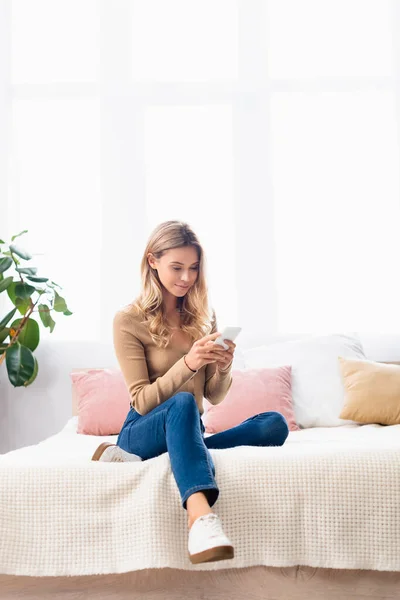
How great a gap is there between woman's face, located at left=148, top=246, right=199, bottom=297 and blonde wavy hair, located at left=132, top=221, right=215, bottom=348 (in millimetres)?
17

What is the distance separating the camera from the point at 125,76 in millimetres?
3619

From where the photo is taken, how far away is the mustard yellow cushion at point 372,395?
277cm

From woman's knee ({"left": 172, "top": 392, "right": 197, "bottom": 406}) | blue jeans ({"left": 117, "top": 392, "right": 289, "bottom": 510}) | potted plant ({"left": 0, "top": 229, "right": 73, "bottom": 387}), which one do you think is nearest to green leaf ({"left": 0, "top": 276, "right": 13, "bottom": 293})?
potted plant ({"left": 0, "top": 229, "right": 73, "bottom": 387})

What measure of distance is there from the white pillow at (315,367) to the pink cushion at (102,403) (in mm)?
629

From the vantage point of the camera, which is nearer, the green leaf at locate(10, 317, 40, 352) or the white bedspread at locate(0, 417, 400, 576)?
the white bedspread at locate(0, 417, 400, 576)

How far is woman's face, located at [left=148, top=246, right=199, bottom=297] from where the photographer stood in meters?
2.00

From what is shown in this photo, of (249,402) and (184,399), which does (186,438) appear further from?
(249,402)

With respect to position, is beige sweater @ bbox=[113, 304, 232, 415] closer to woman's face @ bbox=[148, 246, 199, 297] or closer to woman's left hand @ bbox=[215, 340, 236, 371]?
woman's left hand @ bbox=[215, 340, 236, 371]

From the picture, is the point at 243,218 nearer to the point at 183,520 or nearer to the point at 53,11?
the point at 53,11

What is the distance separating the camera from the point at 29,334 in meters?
3.28

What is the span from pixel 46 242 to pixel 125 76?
3.34 feet

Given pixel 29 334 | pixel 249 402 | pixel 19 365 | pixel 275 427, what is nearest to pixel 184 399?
pixel 275 427

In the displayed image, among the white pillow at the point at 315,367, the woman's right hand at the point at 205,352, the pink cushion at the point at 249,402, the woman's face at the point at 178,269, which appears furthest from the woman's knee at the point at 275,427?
the white pillow at the point at 315,367

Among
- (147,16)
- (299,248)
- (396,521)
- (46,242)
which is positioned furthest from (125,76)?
(396,521)
